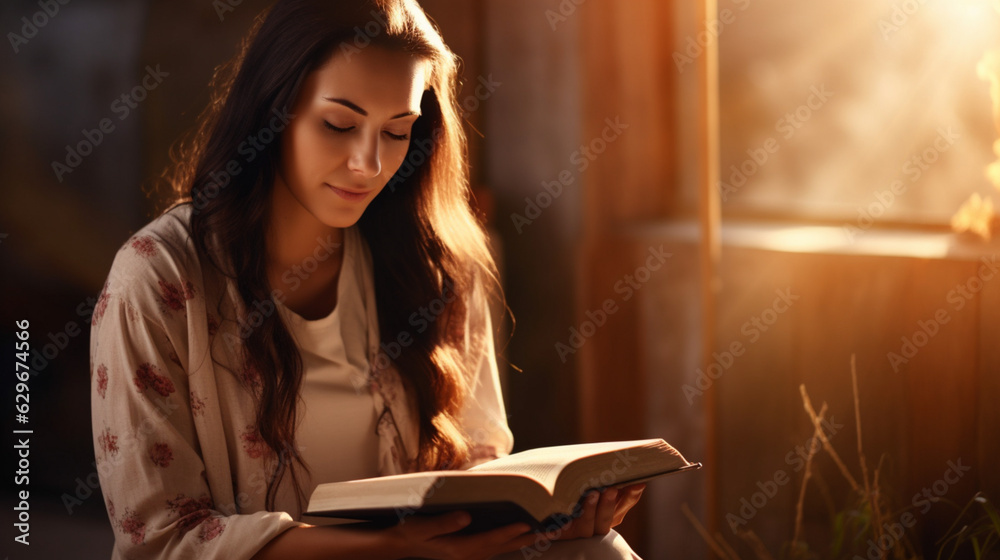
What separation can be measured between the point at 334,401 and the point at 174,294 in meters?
0.31

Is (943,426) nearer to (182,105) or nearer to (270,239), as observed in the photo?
(270,239)

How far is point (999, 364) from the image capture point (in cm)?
165

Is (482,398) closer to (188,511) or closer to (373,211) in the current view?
(373,211)

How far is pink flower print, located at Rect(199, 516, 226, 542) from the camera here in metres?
1.20

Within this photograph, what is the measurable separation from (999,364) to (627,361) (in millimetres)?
1043

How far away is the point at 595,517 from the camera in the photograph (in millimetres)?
1260

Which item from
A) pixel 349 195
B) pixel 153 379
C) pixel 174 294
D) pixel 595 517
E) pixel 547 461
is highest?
pixel 349 195

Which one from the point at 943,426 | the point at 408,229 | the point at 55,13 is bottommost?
the point at 943,426

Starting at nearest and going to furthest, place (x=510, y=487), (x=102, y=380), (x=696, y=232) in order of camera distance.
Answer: (x=510, y=487) < (x=102, y=380) < (x=696, y=232)

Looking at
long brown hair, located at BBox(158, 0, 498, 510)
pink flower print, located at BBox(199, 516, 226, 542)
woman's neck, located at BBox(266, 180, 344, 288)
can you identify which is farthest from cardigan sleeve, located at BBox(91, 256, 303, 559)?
woman's neck, located at BBox(266, 180, 344, 288)

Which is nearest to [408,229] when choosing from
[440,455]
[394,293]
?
[394,293]

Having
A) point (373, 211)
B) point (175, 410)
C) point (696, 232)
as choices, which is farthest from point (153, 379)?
point (696, 232)

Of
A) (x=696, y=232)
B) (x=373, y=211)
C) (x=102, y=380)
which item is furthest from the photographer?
(x=696, y=232)

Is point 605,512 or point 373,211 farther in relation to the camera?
point 373,211
